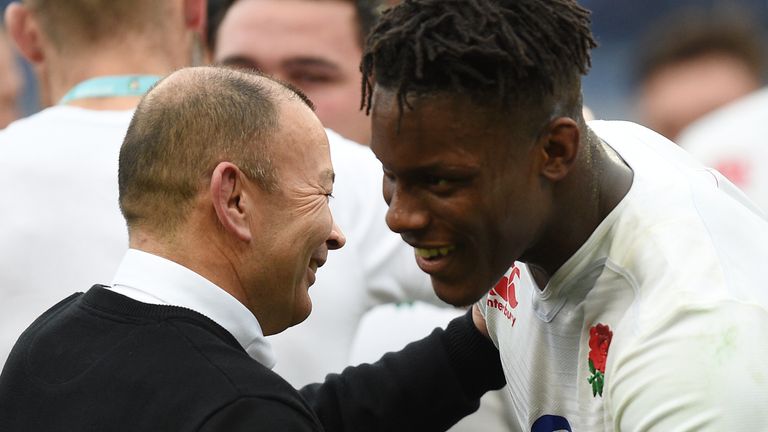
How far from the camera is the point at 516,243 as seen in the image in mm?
2682

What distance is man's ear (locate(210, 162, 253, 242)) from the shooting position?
2.64 metres

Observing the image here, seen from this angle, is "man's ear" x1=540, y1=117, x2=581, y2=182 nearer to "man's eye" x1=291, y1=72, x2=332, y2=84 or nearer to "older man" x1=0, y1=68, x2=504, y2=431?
"older man" x1=0, y1=68, x2=504, y2=431

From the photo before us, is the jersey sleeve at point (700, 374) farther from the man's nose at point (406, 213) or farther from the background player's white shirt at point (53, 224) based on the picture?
the background player's white shirt at point (53, 224)

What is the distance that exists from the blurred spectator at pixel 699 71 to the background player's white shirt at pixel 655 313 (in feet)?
15.8

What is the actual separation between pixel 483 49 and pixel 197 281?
0.70 metres

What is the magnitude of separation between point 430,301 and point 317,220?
108 centimetres

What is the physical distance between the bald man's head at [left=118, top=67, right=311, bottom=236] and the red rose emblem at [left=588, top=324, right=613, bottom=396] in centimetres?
70

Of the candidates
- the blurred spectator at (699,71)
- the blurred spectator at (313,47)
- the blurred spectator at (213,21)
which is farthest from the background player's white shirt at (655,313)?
the blurred spectator at (699,71)

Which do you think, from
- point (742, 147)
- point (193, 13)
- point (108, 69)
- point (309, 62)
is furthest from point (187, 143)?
point (742, 147)

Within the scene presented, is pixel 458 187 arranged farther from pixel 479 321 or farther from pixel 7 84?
pixel 7 84

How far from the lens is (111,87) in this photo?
12.1 ft

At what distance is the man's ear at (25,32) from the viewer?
4.03m

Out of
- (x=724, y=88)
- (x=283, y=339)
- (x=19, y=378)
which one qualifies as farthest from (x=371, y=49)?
(x=724, y=88)

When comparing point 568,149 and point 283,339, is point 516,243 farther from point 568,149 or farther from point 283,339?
point 283,339
